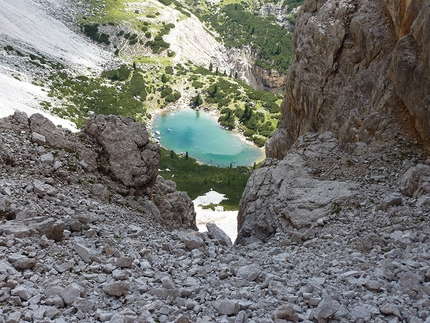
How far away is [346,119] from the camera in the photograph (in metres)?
24.0

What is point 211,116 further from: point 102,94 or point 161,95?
point 102,94

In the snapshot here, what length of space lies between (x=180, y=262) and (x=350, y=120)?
15962mm

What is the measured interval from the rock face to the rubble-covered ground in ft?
10.8

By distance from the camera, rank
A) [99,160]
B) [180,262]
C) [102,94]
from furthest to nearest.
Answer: [102,94] → [99,160] → [180,262]

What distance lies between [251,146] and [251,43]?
8102 cm

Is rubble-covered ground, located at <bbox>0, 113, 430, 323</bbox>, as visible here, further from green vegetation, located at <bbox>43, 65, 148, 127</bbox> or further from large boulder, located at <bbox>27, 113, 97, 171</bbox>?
green vegetation, located at <bbox>43, 65, 148, 127</bbox>

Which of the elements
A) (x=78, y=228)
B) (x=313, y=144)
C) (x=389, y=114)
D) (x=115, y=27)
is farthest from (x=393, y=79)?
(x=115, y=27)

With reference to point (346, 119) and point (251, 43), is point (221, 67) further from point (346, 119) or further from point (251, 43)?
point (346, 119)

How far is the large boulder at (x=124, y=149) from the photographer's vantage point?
2102 cm

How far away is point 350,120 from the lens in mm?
23188

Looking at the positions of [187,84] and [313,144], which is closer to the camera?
[313,144]

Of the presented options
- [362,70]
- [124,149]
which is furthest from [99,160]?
[362,70]

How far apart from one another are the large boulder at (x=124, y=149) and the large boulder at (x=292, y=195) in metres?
7.22

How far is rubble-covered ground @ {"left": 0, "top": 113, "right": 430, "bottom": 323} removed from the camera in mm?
8523
